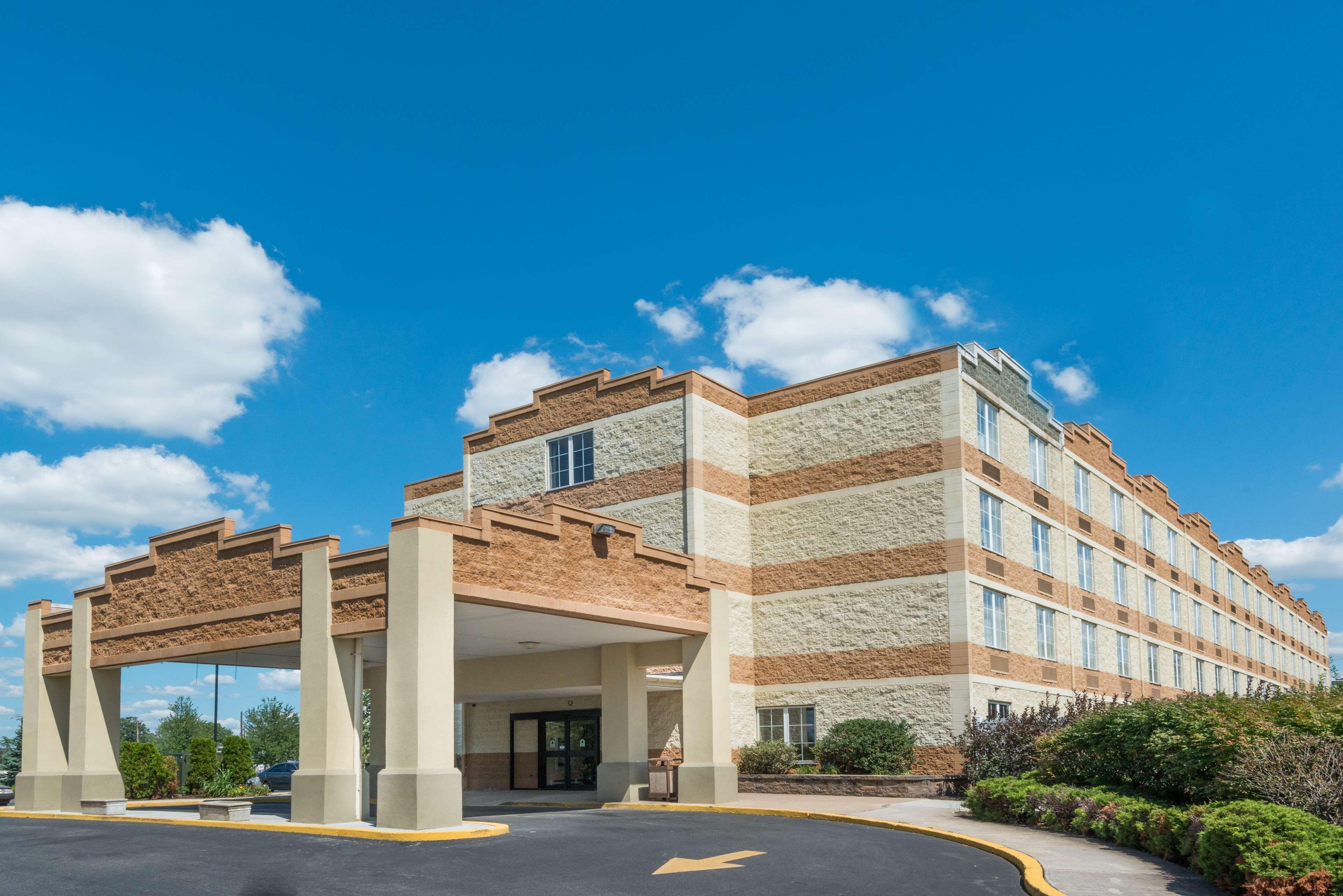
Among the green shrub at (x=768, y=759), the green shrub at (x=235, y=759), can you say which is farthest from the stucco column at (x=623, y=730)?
the green shrub at (x=235, y=759)

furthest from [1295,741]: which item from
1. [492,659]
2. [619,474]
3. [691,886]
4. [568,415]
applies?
[568,415]

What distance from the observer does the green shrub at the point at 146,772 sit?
30.7 metres

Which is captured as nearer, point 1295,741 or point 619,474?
point 1295,741

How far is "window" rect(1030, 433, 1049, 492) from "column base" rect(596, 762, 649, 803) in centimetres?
1548

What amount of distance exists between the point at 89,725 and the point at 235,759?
25.9 ft

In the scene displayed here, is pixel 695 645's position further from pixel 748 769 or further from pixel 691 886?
pixel 691 886

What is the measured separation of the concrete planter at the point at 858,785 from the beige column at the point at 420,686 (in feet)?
37.5

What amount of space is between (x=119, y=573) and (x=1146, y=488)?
123 feet

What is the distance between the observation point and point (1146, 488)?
46.4 meters

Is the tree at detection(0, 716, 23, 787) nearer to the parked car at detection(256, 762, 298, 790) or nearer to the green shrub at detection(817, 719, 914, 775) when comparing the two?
the parked car at detection(256, 762, 298, 790)

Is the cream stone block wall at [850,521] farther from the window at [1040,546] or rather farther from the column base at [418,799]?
the column base at [418,799]

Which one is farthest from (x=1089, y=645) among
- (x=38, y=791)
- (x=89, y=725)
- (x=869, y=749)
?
(x=38, y=791)

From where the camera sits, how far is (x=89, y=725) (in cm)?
2595

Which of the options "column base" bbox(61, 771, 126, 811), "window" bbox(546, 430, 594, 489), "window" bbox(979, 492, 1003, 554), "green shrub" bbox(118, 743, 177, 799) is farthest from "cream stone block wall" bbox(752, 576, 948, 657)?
"green shrub" bbox(118, 743, 177, 799)
